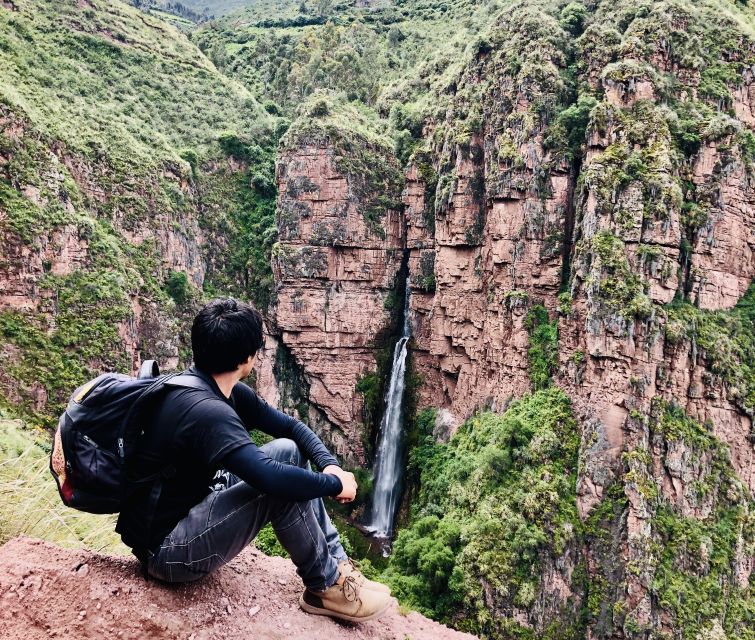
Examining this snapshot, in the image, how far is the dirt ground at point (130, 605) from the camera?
325 centimetres

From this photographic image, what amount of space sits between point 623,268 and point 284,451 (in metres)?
18.9

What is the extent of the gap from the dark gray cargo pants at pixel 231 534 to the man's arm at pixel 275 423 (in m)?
0.33

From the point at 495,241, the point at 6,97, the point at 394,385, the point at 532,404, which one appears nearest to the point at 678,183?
the point at 495,241

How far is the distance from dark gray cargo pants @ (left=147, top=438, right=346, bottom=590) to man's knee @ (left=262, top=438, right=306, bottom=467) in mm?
83

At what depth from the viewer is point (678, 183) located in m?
20.6

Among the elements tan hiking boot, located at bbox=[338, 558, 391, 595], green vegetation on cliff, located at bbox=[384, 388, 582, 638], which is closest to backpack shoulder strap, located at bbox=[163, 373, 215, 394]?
tan hiking boot, located at bbox=[338, 558, 391, 595]

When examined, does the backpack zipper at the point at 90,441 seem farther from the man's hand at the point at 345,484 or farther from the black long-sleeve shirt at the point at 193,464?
the man's hand at the point at 345,484

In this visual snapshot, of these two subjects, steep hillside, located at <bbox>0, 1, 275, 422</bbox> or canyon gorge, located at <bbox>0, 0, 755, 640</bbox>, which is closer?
canyon gorge, located at <bbox>0, 0, 755, 640</bbox>

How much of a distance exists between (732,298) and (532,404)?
28.5 ft

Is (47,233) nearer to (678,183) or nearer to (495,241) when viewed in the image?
(495,241)

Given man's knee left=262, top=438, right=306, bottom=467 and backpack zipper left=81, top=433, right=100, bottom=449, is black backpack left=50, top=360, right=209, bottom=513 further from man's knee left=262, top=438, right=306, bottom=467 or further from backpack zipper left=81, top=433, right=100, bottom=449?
man's knee left=262, top=438, right=306, bottom=467

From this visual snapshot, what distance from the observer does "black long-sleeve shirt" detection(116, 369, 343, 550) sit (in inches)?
119

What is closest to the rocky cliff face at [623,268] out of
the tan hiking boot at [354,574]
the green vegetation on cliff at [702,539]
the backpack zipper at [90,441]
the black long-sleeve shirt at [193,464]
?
the green vegetation on cliff at [702,539]

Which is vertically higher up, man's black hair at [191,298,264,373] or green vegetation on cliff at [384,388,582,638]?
man's black hair at [191,298,264,373]
